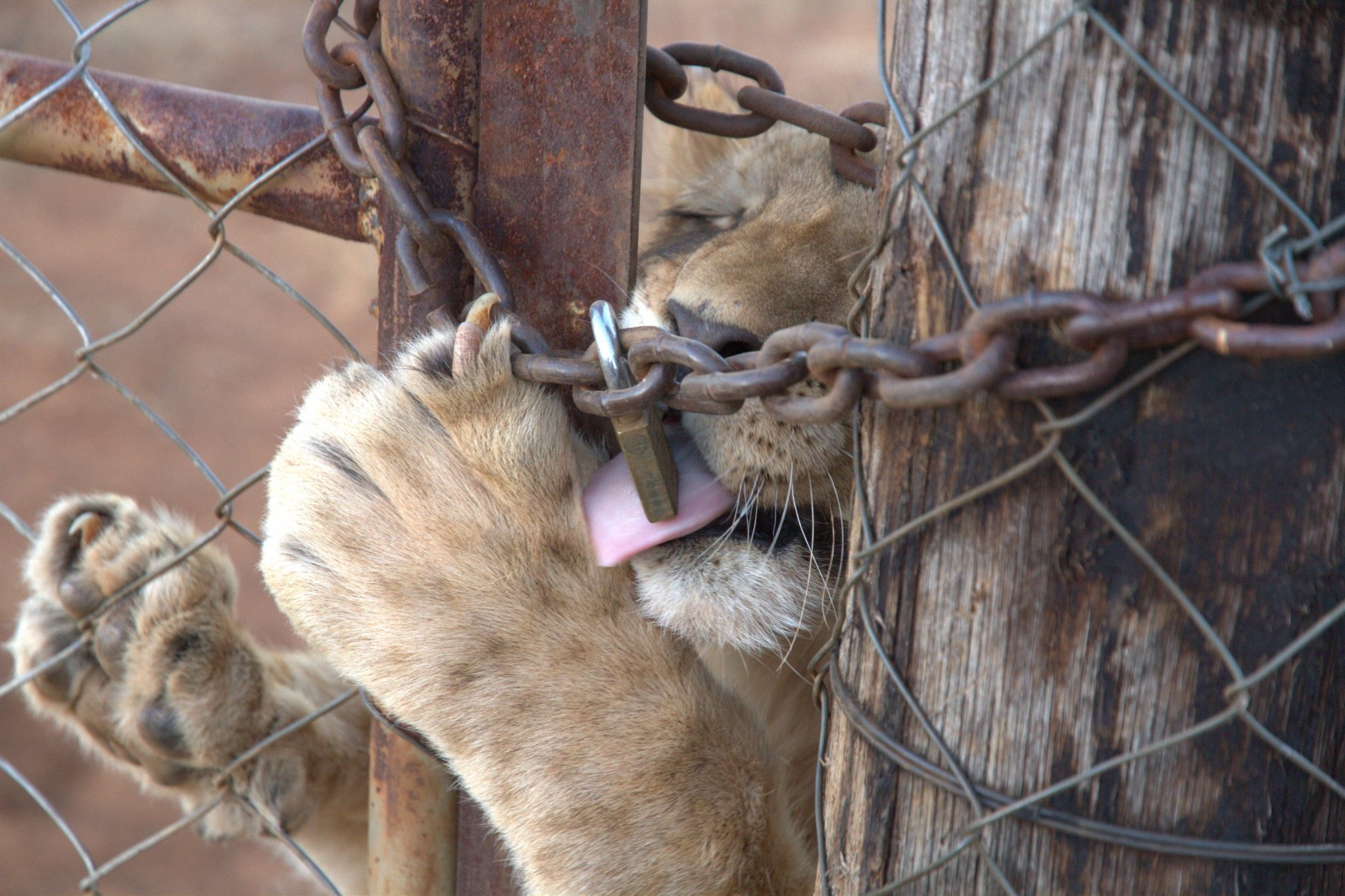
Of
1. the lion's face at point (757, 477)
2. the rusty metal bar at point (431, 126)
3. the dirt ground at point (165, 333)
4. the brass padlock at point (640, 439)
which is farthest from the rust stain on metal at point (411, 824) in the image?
the dirt ground at point (165, 333)

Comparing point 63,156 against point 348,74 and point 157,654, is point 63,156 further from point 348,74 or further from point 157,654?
point 157,654

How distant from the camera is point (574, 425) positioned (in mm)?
1313

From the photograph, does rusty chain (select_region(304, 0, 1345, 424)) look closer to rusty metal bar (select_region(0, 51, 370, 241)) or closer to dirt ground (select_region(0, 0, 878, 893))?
rusty metal bar (select_region(0, 51, 370, 241))

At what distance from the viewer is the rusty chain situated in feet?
2.23

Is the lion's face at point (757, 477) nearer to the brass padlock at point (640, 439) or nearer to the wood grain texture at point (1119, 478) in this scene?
the brass padlock at point (640, 439)

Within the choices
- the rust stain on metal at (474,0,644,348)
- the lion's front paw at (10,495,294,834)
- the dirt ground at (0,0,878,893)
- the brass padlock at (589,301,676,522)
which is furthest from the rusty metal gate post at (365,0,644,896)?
the dirt ground at (0,0,878,893)

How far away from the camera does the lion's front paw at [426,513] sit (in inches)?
48.4

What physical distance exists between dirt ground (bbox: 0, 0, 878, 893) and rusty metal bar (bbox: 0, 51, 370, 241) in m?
2.30

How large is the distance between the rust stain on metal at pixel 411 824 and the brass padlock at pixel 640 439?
539 millimetres

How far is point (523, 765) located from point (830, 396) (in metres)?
0.69

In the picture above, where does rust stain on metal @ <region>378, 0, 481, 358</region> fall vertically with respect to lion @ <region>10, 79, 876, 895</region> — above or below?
above

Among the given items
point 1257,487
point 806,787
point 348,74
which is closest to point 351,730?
point 806,787

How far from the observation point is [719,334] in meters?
1.28

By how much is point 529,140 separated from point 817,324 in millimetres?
542
